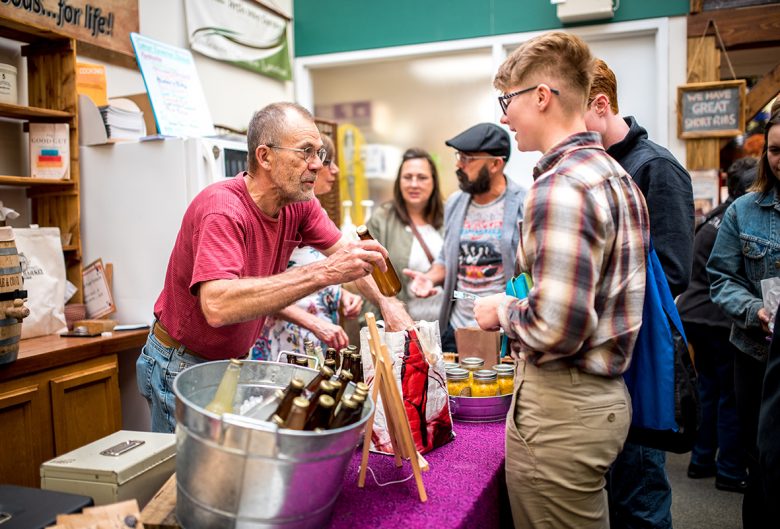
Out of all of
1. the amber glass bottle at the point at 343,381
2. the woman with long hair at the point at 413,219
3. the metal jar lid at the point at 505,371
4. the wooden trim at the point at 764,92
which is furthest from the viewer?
the wooden trim at the point at 764,92

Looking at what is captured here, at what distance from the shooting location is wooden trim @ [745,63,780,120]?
4477mm

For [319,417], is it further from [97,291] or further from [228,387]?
[97,291]

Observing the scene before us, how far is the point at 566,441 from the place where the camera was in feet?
4.47

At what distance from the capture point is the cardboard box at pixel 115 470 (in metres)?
1.37

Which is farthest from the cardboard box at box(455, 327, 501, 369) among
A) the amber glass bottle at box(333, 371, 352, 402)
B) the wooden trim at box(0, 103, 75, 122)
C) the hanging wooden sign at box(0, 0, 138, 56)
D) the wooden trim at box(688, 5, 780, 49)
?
the wooden trim at box(688, 5, 780, 49)

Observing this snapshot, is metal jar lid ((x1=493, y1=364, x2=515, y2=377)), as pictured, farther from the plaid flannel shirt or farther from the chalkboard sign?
the chalkboard sign

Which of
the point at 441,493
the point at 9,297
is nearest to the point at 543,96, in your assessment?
the point at 441,493

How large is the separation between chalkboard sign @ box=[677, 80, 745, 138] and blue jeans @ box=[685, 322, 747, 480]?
180 cm

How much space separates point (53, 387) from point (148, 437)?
1.25 m

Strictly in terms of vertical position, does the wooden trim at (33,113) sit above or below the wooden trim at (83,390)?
above

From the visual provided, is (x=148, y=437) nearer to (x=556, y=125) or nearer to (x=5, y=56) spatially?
(x=556, y=125)

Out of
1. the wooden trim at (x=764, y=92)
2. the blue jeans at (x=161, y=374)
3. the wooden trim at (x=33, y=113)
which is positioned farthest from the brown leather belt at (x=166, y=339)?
the wooden trim at (x=764, y=92)

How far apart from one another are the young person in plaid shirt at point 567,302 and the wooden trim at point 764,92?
3.88 m

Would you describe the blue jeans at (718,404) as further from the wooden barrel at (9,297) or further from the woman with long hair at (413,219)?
the wooden barrel at (9,297)
